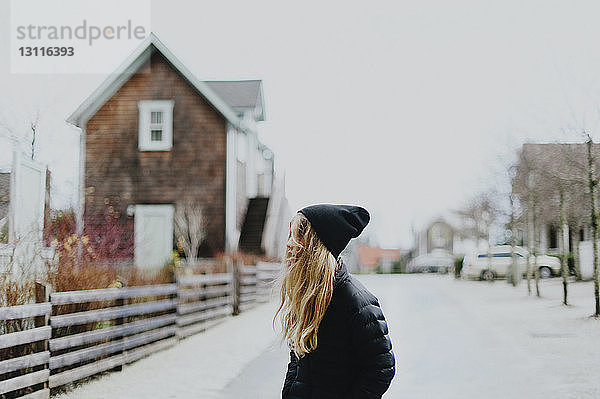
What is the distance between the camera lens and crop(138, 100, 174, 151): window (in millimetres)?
27562

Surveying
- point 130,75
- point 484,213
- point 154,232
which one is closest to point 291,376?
point 154,232

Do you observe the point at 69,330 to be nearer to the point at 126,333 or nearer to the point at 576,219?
the point at 126,333

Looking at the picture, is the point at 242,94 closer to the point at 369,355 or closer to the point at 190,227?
the point at 190,227

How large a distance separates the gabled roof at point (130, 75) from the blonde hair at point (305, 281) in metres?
23.5

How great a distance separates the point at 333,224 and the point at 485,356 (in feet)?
29.4

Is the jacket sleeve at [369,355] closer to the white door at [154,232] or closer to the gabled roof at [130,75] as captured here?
the white door at [154,232]

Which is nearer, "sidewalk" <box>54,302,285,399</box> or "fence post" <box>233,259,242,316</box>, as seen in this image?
"sidewalk" <box>54,302,285,399</box>

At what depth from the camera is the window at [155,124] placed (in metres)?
27.6

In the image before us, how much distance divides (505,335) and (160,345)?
20.5 feet

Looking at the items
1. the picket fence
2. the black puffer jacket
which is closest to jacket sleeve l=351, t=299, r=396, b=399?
the black puffer jacket

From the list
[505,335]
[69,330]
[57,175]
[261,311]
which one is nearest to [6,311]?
[69,330]

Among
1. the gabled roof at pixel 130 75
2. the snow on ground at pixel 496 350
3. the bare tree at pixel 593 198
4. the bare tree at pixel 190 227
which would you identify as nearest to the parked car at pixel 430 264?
the bare tree at pixel 190 227

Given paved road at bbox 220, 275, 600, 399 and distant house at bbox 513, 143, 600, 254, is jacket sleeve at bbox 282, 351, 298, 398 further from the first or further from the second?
distant house at bbox 513, 143, 600, 254

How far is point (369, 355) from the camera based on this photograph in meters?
3.58
